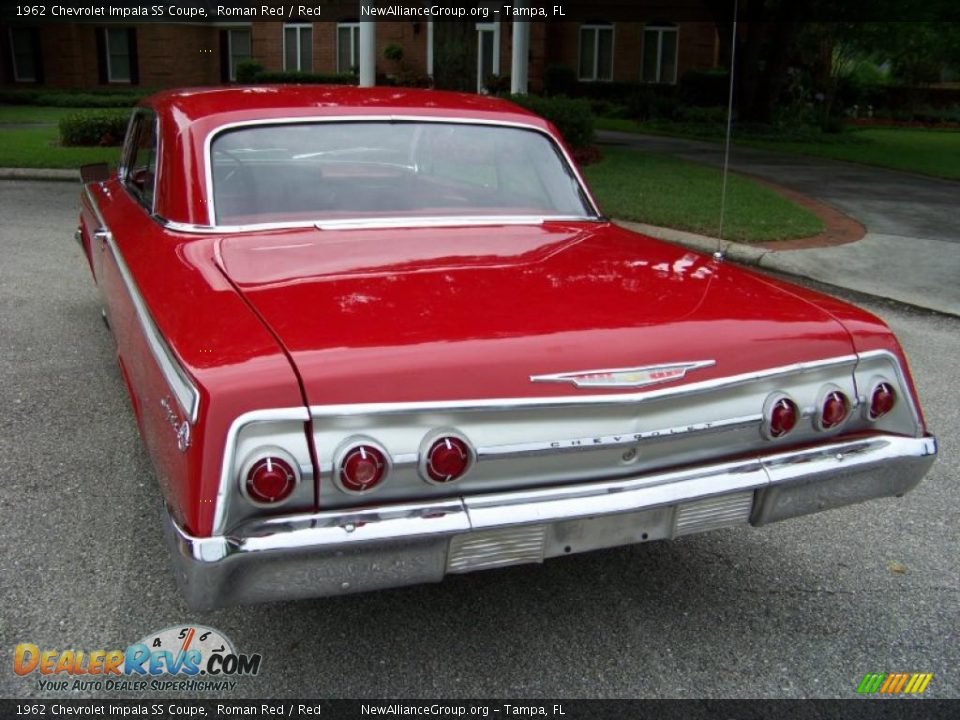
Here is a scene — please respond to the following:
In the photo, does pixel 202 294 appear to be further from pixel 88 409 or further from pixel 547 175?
pixel 88 409

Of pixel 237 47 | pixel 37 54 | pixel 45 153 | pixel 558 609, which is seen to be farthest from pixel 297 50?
pixel 558 609

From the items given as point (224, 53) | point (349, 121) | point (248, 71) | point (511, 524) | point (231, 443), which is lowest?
point (511, 524)

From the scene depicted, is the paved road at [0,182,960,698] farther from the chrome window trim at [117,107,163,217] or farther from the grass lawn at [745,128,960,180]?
the grass lawn at [745,128,960,180]

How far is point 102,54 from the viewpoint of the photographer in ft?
106

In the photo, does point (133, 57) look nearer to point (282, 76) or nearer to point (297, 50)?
point (297, 50)

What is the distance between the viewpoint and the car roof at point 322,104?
147 inches

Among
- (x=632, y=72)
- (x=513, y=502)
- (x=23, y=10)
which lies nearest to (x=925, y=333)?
(x=513, y=502)

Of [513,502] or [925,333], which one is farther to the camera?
[925,333]

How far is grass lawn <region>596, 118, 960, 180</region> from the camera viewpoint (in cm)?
1716

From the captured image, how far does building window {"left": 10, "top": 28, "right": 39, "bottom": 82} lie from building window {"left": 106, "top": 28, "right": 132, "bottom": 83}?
7.42 feet

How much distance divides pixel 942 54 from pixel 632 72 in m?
9.79

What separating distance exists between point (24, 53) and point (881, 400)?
114ft

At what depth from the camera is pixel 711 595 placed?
3.18 metres

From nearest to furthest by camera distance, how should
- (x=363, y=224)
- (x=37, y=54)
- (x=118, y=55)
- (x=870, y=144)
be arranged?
(x=363, y=224) < (x=870, y=144) < (x=37, y=54) < (x=118, y=55)
